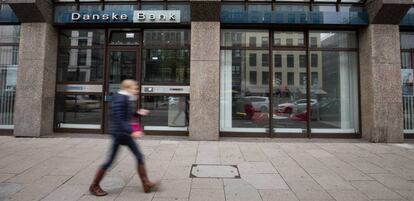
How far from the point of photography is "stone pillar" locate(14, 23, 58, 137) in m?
9.25

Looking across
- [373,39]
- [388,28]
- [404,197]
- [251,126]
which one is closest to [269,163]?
[404,197]

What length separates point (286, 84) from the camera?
32.1ft

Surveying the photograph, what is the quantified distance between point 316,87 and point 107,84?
741 centimetres

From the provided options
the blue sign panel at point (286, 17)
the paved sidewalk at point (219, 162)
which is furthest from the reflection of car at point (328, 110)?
the blue sign panel at point (286, 17)

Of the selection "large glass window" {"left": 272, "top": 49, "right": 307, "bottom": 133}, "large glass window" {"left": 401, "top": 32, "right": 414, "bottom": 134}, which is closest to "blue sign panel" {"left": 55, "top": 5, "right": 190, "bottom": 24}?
"large glass window" {"left": 272, "top": 49, "right": 307, "bottom": 133}

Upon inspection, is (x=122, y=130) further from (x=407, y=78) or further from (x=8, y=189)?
(x=407, y=78)

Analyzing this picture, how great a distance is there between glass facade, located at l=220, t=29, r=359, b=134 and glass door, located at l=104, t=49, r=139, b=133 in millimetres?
3170

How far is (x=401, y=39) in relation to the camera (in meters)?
9.83

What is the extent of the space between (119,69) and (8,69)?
4.05m

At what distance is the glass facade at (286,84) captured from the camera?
384 inches

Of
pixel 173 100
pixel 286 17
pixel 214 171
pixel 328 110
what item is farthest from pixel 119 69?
pixel 328 110

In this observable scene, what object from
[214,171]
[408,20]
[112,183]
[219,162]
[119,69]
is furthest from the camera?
[119,69]

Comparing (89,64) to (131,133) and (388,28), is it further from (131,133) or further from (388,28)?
(388,28)

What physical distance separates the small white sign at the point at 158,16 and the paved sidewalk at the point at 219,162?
398 centimetres
